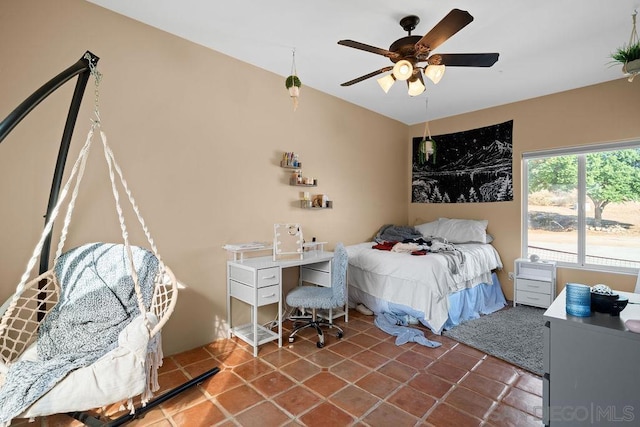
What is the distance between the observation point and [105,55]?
2.21 m

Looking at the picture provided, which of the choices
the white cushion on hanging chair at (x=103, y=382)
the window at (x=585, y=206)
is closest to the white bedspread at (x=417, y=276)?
the window at (x=585, y=206)

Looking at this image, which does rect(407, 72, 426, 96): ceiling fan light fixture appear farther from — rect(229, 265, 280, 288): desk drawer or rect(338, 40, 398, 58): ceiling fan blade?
rect(229, 265, 280, 288): desk drawer

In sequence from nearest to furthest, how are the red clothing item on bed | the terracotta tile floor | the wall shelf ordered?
the terracotta tile floor, the wall shelf, the red clothing item on bed

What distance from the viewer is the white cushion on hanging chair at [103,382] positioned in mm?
1256

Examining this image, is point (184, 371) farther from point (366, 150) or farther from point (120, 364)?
point (366, 150)

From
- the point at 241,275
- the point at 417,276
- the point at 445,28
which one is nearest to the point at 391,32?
the point at 445,28

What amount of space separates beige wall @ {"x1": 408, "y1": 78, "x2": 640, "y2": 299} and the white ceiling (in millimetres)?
247

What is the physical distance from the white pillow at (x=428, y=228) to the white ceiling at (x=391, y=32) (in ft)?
6.46

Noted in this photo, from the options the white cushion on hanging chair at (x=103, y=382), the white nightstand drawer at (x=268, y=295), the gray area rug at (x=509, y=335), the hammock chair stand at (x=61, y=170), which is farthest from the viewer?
the white nightstand drawer at (x=268, y=295)

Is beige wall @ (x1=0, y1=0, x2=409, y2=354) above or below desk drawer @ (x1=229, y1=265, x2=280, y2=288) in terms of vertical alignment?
above

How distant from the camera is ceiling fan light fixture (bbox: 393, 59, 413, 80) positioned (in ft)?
6.69

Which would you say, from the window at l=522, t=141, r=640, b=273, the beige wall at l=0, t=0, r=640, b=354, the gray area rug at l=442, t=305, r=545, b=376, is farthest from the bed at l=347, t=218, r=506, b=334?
the window at l=522, t=141, r=640, b=273

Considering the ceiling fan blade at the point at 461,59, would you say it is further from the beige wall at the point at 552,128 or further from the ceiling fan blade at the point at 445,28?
the beige wall at the point at 552,128

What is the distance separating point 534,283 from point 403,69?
10.7 ft
